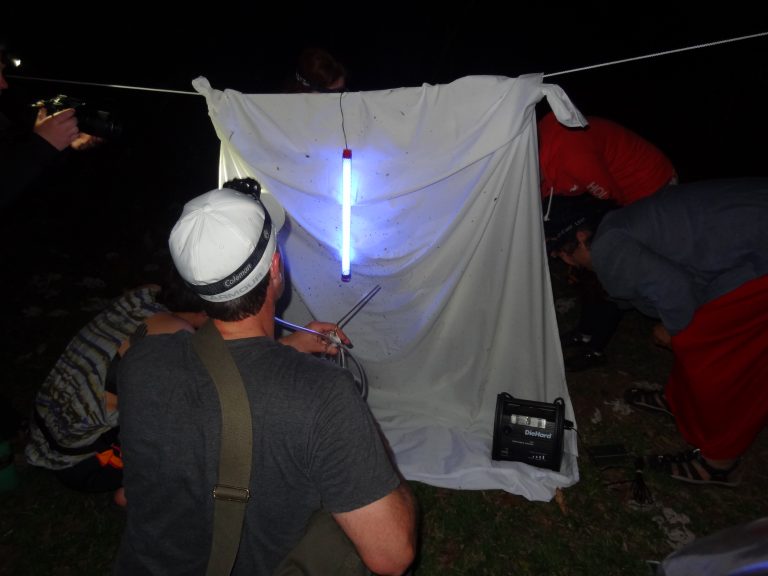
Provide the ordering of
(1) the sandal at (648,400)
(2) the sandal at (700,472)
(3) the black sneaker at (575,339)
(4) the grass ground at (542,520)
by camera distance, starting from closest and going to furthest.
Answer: (4) the grass ground at (542,520) → (2) the sandal at (700,472) → (1) the sandal at (648,400) → (3) the black sneaker at (575,339)

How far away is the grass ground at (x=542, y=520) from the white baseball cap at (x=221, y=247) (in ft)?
6.97

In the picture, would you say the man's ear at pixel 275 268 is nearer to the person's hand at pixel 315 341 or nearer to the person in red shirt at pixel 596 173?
the person's hand at pixel 315 341

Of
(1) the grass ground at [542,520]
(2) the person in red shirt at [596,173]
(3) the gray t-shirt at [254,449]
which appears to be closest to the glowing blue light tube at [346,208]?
(2) the person in red shirt at [596,173]

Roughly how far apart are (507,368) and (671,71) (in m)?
9.37

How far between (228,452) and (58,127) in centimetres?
232

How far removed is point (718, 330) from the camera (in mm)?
2609

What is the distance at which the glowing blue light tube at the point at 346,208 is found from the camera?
8.40ft

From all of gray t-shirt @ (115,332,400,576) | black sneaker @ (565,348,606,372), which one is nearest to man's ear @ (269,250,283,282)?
gray t-shirt @ (115,332,400,576)

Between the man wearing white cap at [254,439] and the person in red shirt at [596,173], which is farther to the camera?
the person in red shirt at [596,173]

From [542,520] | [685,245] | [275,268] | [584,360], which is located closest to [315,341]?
[275,268]

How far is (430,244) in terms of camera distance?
2779mm

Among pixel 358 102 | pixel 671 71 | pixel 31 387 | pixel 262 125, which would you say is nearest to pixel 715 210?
pixel 358 102

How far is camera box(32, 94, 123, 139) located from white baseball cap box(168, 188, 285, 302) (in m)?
1.67

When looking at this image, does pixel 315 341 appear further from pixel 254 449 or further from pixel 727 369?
pixel 727 369
